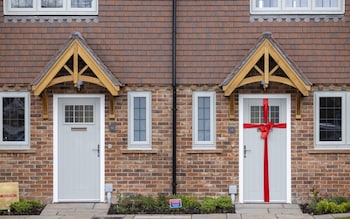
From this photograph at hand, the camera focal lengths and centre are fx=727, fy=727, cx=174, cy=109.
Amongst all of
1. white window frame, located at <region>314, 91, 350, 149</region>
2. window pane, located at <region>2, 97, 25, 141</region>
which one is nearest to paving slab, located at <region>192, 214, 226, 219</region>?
white window frame, located at <region>314, 91, 350, 149</region>

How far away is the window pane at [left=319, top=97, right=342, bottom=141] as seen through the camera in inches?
597

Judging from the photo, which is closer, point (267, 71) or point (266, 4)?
point (267, 71)

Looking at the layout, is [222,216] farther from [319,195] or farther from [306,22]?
[306,22]

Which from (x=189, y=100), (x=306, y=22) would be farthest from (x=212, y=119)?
(x=306, y=22)

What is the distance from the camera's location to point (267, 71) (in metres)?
14.5

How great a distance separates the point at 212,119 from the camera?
49.9 feet

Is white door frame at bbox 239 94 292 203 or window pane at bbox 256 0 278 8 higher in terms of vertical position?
window pane at bbox 256 0 278 8

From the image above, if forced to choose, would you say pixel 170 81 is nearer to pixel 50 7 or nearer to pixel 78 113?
pixel 78 113

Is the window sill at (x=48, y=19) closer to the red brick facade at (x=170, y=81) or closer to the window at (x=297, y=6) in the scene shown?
the red brick facade at (x=170, y=81)

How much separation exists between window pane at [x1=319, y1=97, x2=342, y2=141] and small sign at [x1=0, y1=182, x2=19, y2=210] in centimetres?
640

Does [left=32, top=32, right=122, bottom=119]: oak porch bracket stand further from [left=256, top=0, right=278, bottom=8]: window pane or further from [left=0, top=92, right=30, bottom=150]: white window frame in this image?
[left=256, top=0, right=278, bottom=8]: window pane

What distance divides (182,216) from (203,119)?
2.22 metres

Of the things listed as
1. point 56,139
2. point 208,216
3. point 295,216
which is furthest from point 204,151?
point 56,139

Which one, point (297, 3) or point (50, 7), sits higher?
point (297, 3)
